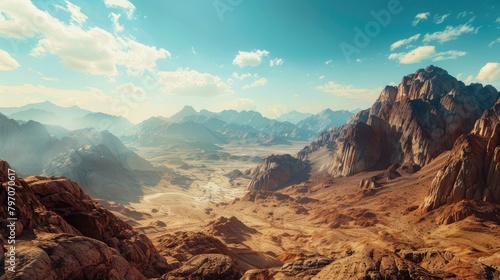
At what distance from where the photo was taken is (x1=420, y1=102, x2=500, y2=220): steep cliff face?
43.0m

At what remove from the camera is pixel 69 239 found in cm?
1473

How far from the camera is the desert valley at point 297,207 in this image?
1595 cm

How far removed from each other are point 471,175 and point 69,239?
183 ft

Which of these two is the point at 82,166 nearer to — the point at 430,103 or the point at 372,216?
the point at 372,216

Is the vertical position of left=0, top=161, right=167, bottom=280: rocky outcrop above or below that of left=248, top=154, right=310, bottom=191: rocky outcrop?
above

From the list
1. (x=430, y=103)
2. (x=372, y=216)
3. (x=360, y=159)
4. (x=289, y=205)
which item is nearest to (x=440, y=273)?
(x=372, y=216)

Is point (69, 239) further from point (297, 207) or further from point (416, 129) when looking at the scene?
point (416, 129)

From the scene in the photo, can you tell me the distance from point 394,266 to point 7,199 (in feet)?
75.4

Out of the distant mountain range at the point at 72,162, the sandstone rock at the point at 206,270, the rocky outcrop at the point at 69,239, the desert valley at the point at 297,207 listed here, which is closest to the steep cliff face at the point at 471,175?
the desert valley at the point at 297,207

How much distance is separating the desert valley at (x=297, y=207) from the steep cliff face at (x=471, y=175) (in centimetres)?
17

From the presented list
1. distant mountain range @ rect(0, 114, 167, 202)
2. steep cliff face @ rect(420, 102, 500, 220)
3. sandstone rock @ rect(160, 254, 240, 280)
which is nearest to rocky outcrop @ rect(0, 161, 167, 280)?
sandstone rock @ rect(160, 254, 240, 280)

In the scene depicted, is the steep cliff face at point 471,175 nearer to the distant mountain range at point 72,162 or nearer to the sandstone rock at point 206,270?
the sandstone rock at point 206,270

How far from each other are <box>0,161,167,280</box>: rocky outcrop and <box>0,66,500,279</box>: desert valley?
0.08 m

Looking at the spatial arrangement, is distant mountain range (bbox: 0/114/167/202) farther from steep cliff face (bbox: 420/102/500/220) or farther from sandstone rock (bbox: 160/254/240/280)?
steep cliff face (bbox: 420/102/500/220)
